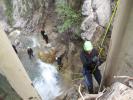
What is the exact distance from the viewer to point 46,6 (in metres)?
14.4

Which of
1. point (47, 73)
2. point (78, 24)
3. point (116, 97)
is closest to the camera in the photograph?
point (116, 97)

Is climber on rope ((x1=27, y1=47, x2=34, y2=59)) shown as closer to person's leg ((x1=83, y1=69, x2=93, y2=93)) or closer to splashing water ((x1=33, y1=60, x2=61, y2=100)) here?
splashing water ((x1=33, y1=60, x2=61, y2=100))

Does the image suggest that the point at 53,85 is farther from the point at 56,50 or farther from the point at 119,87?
the point at 119,87

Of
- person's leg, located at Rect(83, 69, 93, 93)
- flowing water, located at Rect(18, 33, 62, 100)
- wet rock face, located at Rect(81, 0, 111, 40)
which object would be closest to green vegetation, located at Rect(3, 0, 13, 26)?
flowing water, located at Rect(18, 33, 62, 100)

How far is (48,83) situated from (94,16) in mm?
3628

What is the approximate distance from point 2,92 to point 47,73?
9.06 meters

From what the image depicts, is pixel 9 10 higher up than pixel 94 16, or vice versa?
pixel 94 16

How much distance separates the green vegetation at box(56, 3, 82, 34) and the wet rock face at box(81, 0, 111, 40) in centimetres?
63

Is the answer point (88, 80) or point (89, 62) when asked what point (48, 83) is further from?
point (89, 62)

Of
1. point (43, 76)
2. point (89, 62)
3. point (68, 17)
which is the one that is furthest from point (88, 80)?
point (43, 76)

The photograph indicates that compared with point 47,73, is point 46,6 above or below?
above

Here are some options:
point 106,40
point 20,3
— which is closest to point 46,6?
point 20,3

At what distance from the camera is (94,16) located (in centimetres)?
990

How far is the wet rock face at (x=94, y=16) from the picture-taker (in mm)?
9695
